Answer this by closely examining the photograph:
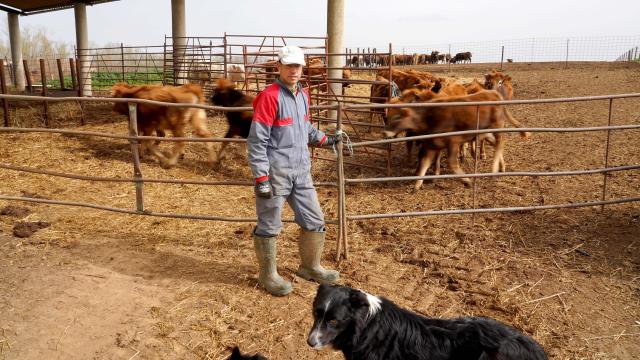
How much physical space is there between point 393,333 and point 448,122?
5.37 metres

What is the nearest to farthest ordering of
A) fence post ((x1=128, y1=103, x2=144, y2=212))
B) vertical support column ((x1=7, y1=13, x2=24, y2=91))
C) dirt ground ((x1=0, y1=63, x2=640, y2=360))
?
dirt ground ((x1=0, y1=63, x2=640, y2=360)) < fence post ((x1=128, y1=103, x2=144, y2=212)) < vertical support column ((x1=7, y1=13, x2=24, y2=91))

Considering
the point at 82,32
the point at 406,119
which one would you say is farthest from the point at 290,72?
the point at 82,32

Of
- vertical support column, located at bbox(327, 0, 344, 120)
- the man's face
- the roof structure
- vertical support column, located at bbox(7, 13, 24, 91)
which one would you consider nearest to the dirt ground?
the man's face

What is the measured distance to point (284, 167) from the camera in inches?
156

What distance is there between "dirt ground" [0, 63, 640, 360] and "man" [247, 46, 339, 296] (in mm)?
241

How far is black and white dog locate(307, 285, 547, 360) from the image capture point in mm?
2688

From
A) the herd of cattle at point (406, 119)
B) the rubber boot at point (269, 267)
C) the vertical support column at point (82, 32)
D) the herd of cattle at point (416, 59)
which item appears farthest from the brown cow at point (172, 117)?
the herd of cattle at point (416, 59)

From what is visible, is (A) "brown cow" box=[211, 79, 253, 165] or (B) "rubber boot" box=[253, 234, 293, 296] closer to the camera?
(B) "rubber boot" box=[253, 234, 293, 296]

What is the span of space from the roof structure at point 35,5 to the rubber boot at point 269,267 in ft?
57.6

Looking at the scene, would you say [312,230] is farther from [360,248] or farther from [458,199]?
[458,199]

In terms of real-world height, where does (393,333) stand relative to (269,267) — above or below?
above

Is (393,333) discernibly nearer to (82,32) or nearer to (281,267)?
(281,267)

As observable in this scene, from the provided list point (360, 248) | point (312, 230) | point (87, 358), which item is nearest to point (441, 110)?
point (360, 248)

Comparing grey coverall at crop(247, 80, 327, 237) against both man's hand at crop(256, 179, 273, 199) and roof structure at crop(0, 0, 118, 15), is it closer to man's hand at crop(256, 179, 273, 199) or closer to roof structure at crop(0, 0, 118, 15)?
man's hand at crop(256, 179, 273, 199)
